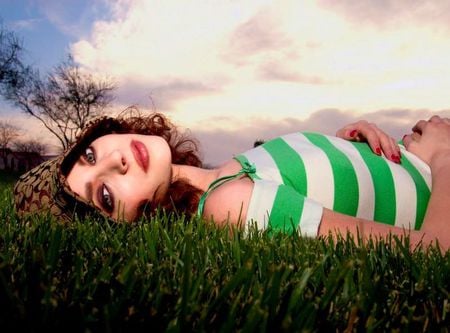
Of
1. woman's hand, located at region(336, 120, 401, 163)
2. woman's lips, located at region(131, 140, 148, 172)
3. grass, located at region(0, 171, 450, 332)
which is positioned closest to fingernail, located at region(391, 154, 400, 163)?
woman's hand, located at region(336, 120, 401, 163)

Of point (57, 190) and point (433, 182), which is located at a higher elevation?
point (433, 182)

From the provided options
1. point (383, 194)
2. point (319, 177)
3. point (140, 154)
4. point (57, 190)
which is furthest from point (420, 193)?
point (57, 190)

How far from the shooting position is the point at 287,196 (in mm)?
2459

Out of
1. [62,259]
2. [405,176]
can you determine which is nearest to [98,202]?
[62,259]

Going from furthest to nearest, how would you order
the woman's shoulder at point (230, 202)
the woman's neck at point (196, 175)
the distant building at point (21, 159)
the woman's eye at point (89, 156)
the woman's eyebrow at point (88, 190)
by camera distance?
the distant building at point (21, 159), the woman's neck at point (196, 175), the woman's eye at point (89, 156), the woman's eyebrow at point (88, 190), the woman's shoulder at point (230, 202)

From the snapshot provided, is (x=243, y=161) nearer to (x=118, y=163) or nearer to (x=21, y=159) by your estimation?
(x=118, y=163)

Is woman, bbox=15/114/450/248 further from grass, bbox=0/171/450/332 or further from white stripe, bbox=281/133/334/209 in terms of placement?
grass, bbox=0/171/450/332

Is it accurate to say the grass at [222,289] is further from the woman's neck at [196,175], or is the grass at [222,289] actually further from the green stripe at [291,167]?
the woman's neck at [196,175]

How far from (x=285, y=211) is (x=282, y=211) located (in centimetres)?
2

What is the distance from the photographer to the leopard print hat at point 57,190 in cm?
309

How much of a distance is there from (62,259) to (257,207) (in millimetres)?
1121

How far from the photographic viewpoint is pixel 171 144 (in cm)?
418

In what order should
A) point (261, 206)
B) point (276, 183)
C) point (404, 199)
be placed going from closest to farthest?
point (261, 206)
point (276, 183)
point (404, 199)

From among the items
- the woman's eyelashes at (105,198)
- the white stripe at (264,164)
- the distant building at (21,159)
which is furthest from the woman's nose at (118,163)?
the distant building at (21,159)
